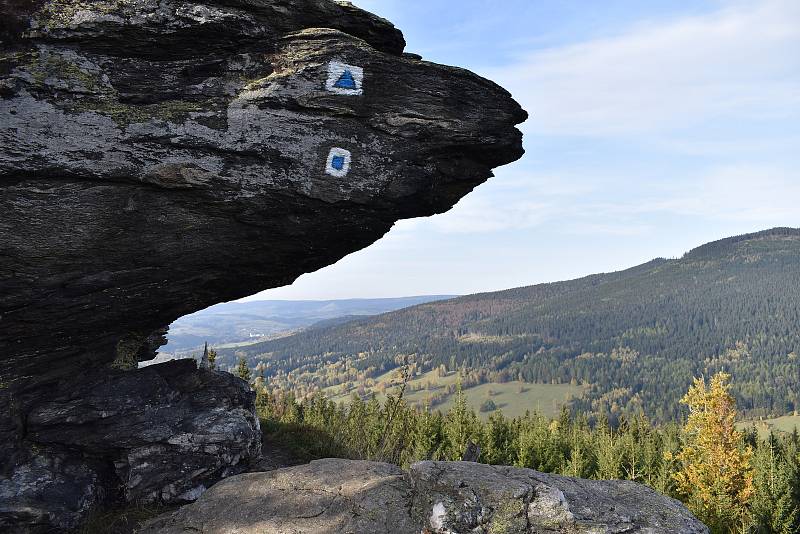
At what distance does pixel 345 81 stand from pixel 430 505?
26.5ft

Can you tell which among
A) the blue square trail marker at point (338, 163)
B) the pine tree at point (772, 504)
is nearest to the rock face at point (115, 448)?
the blue square trail marker at point (338, 163)

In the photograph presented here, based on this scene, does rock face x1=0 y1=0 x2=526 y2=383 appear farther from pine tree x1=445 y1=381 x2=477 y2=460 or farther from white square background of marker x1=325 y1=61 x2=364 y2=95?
pine tree x1=445 y1=381 x2=477 y2=460

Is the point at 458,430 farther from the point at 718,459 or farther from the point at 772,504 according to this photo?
the point at 772,504

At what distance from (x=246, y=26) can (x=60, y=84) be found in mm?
3360

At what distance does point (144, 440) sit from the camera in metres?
12.0

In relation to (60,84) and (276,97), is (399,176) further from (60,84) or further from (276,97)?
(60,84)

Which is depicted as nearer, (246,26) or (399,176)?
(246,26)

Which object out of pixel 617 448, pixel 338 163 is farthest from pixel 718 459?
pixel 338 163

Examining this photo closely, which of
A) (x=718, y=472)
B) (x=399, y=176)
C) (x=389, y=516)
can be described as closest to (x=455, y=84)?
(x=399, y=176)

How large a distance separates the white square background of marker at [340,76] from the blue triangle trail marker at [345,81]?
28 millimetres

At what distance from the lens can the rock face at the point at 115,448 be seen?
1091 cm

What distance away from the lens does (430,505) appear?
349 inches

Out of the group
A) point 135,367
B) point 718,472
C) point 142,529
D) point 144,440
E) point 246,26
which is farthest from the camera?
point 718,472

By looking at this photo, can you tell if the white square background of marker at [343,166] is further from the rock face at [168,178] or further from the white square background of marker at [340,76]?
the white square background of marker at [340,76]
